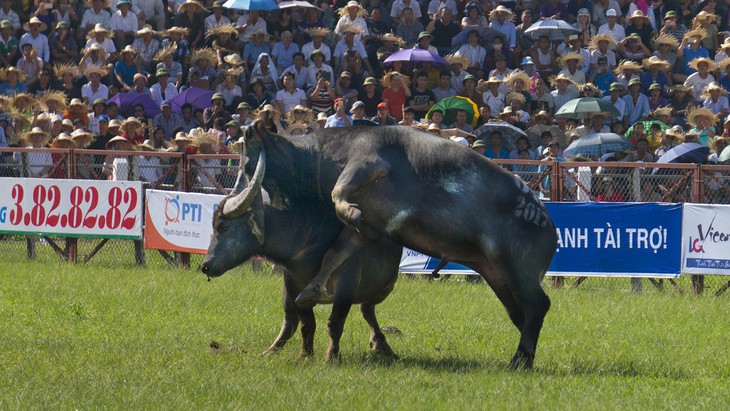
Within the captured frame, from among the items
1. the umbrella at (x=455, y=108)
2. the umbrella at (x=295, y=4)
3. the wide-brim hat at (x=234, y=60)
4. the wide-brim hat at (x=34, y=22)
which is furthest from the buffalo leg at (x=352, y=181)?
the wide-brim hat at (x=34, y=22)

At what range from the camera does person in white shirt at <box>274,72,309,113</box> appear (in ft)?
69.9

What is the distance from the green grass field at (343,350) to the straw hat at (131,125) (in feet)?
14.9

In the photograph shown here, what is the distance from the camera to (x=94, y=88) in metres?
22.5

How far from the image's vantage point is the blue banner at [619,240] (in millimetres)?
15320

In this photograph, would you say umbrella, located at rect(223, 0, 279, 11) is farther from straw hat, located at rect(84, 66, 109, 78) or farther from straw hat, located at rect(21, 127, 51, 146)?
straw hat, located at rect(21, 127, 51, 146)

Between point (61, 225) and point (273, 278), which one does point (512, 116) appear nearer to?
point (273, 278)

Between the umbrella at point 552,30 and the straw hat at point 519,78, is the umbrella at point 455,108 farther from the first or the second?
the umbrella at point 552,30

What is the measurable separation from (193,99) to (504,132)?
5665 millimetres

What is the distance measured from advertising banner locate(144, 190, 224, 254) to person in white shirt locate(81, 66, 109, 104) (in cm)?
554

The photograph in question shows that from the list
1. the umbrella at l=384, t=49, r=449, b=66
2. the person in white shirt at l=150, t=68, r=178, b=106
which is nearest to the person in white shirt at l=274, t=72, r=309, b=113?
the umbrella at l=384, t=49, r=449, b=66

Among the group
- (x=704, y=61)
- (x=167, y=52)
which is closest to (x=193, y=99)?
(x=167, y=52)

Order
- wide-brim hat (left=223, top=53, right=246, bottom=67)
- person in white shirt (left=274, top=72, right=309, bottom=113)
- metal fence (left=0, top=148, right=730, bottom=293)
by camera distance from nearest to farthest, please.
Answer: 1. metal fence (left=0, top=148, right=730, bottom=293)
2. person in white shirt (left=274, top=72, right=309, bottom=113)
3. wide-brim hat (left=223, top=53, right=246, bottom=67)

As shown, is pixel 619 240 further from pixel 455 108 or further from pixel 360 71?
pixel 360 71

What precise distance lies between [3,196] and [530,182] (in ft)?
25.5
